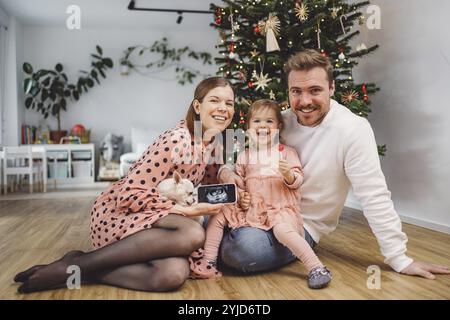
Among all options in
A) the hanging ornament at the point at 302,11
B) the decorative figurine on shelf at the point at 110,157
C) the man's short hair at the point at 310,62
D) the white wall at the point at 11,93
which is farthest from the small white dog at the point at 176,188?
the white wall at the point at 11,93

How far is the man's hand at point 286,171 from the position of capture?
5.36 feet

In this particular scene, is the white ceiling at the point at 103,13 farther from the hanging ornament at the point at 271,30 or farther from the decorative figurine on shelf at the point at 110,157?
the hanging ornament at the point at 271,30

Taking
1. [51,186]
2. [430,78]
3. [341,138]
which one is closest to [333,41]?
[430,78]

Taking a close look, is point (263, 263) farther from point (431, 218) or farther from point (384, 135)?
point (384, 135)

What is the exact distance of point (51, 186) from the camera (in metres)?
6.62

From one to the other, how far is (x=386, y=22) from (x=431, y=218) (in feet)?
4.98

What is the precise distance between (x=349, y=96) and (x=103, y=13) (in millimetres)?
4784

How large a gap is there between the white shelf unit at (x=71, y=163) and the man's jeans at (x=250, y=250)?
17.9 feet

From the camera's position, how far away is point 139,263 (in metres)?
1.50

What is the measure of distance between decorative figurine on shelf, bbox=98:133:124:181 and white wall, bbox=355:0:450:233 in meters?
4.36

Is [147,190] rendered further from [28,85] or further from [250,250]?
[28,85]

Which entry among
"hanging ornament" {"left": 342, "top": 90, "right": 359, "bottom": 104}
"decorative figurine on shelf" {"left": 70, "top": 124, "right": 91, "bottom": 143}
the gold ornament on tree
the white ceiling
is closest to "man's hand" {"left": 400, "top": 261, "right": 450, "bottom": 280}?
"hanging ornament" {"left": 342, "top": 90, "right": 359, "bottom": 104}

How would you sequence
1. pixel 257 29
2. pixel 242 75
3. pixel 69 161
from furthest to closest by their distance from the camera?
pixel 69 161 < pixel 242 75 < pixel 257 29

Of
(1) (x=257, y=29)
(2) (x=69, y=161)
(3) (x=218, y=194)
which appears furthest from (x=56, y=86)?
(3) (x=218, y=194)
